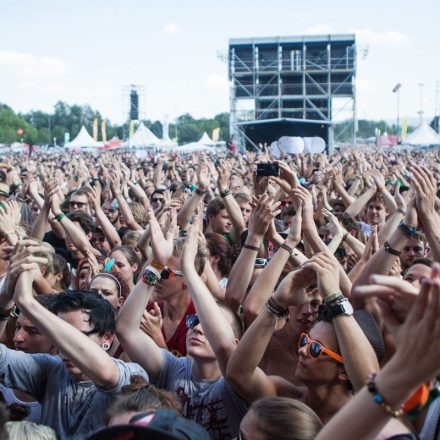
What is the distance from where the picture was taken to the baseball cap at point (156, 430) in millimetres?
1548

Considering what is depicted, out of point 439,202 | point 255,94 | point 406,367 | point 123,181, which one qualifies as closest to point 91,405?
point 406,367

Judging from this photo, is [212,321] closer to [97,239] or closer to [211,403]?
[211,403]

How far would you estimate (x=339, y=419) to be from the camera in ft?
5.62

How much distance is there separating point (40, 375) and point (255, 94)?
44.3 m

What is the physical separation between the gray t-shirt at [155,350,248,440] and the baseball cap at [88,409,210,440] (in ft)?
4.30

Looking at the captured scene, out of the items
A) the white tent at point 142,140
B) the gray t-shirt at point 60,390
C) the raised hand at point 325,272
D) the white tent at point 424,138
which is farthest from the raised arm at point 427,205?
the white tent at point 142,140

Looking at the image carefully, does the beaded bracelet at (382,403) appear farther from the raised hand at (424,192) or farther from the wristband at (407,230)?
the raised hand at (424,192)

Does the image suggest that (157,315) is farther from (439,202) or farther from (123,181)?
(123,181)

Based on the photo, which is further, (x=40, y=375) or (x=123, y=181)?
(x=123, y=181)

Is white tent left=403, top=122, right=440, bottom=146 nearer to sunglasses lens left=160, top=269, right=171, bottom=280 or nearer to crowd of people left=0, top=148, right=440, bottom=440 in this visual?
crowd of people left=0, top=148, right=440, bottom=440

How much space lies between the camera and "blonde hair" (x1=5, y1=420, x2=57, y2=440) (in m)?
2.41

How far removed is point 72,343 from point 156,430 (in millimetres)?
1393

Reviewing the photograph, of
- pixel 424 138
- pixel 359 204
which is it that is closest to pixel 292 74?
pixel 424 138

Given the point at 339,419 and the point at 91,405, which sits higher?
the point at 339,419
